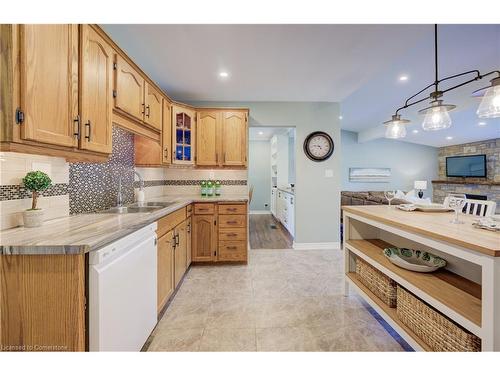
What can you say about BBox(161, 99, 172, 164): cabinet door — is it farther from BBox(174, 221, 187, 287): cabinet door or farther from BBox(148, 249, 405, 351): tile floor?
BBox(148, 249, 405, 351): tile floor

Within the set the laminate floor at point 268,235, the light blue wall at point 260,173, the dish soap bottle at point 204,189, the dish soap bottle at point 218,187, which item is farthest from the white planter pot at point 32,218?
the light blue wall at point 260,173

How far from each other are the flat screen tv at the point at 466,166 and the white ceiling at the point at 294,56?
4.50m

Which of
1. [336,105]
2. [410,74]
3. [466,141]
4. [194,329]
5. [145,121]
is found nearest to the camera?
[194,329]

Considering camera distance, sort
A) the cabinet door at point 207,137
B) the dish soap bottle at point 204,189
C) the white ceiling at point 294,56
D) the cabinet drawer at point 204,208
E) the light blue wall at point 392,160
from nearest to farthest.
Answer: the white ceiling at point 294,56, the cabinet drawer at point 204,208, the cabinet door at point 207,137, the dish soap bottle at point 204,189, the light blue wall at point 392,160

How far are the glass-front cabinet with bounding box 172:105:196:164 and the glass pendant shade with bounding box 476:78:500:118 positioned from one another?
2.97 metres

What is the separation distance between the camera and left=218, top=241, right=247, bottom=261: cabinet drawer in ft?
9.84

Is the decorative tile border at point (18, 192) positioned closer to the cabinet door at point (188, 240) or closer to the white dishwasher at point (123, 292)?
the white dishwasher at point (123, 292)

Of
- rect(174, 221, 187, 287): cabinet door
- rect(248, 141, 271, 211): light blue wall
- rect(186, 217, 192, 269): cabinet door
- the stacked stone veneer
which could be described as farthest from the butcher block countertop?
the stacked stone veneer

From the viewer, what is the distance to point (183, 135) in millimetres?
3145

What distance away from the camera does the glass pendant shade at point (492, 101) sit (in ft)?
4.64
